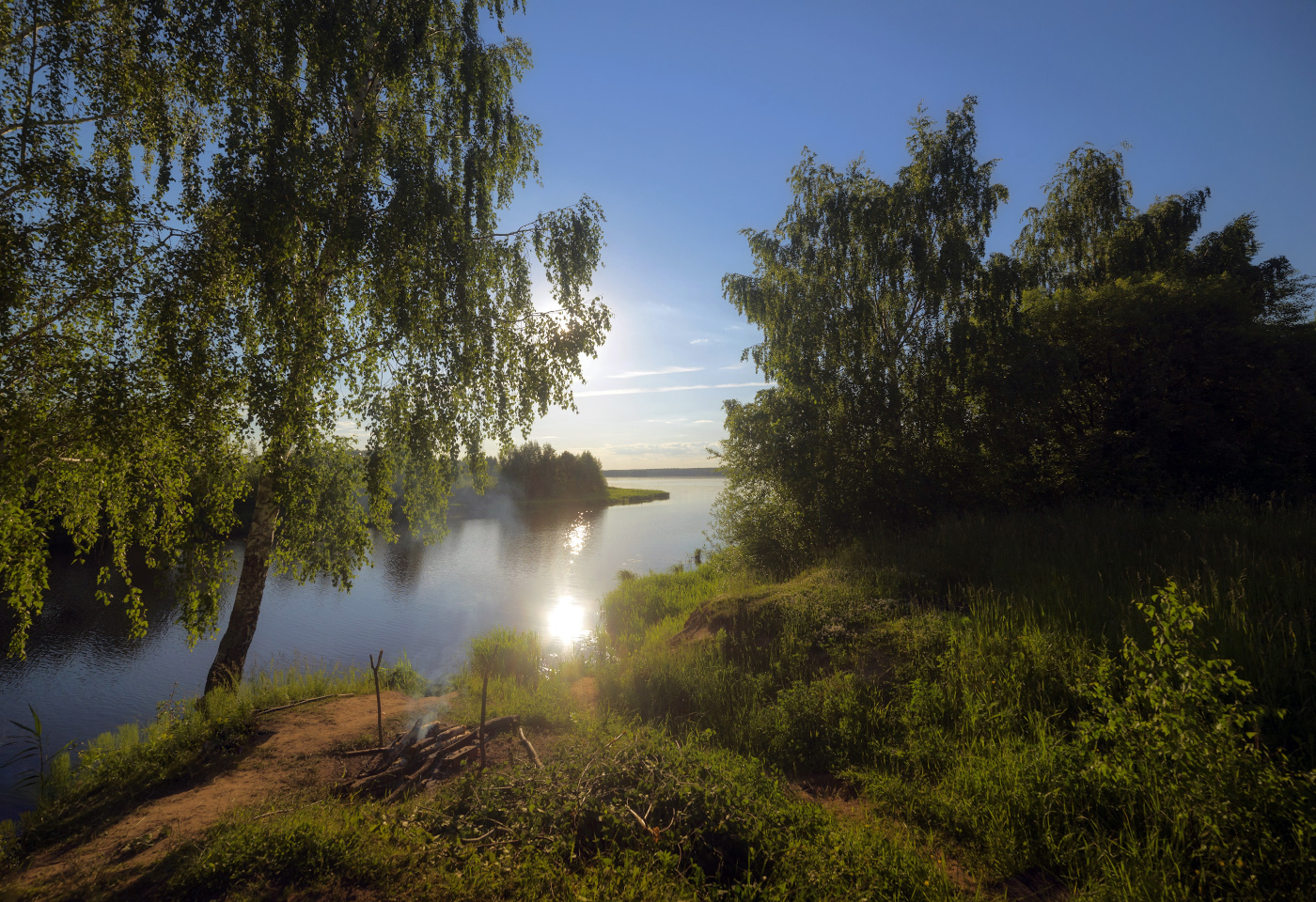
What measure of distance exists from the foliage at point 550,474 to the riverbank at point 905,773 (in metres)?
66.2

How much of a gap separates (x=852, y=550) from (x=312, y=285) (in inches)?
440

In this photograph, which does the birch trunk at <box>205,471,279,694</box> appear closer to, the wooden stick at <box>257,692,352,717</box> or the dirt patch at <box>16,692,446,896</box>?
the wooden stick at <box>257,692,352,717</box>

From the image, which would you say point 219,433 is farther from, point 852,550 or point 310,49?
point 852,550

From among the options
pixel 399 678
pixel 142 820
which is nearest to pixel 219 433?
pixel 142 820

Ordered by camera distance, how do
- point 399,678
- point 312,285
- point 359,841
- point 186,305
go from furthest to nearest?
point 399,678
point 312,285
point 186,305
point 359,841

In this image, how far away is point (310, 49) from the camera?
7387 millimetres

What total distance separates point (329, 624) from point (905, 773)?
2054 centimetres

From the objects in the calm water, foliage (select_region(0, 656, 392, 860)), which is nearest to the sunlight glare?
the calm water

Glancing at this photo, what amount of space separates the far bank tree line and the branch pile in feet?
31.8

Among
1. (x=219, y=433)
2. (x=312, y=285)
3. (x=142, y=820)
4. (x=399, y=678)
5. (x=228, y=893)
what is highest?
(x=312, y=285)

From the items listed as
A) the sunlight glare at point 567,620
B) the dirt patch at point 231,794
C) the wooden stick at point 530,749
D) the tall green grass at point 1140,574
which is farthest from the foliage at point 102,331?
the sunlight glare at point 567,620

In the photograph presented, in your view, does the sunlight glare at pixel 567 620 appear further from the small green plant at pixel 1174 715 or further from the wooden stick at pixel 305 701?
the small green plant at pixel 1174 715

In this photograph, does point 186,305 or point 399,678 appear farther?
point 399,678

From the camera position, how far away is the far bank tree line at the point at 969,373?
1222cm
